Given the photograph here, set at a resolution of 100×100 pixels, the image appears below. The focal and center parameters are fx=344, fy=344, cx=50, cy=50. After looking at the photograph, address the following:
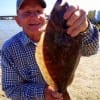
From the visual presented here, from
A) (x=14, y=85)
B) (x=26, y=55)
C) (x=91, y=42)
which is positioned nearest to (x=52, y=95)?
(x=91, y=42)

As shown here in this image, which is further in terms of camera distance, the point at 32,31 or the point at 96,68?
the point at 96,68

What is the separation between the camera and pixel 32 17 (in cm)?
432

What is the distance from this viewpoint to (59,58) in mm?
3166

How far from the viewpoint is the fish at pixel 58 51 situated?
9.56 ft

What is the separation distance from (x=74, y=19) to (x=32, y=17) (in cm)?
147

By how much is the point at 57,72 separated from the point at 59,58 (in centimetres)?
19

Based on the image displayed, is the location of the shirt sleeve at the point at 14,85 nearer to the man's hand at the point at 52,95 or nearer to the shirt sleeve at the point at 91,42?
the man's hand at the point at 52,95

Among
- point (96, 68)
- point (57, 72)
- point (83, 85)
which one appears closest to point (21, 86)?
point (57, 72)

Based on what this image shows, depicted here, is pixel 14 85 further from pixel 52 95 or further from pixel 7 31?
pixel 7 31

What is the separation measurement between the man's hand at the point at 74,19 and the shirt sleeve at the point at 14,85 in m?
1.54

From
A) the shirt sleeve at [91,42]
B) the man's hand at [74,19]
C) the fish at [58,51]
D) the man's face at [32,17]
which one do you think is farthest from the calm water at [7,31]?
the man's hand at [74,19]

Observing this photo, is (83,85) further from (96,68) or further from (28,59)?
(28,59)

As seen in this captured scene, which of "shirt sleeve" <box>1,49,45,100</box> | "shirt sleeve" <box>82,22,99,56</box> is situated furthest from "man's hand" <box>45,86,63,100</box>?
"shirt sleeve" <box>82,22,99,56</box>

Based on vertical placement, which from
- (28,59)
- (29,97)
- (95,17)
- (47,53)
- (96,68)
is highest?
(47,53)
